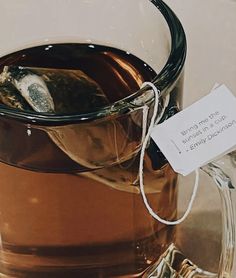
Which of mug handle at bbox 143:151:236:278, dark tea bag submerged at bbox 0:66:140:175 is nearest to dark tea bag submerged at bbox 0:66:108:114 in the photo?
dark tea bag submerged at bbox 0:66:140:175

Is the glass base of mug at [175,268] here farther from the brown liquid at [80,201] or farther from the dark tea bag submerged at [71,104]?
the dark tea bag submerged at [71,104]

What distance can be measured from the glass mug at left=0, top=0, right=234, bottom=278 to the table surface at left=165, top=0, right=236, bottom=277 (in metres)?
0.03

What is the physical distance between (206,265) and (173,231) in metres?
0.04

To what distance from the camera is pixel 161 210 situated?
65cm

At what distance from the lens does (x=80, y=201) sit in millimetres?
603

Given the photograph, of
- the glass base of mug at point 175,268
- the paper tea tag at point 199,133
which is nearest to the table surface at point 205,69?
the glass base of mug at point 175,268

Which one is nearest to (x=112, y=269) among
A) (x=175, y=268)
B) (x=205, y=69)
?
(x=175, y=268)

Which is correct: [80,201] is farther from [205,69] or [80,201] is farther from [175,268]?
[205,69]

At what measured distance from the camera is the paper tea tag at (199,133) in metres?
0.57

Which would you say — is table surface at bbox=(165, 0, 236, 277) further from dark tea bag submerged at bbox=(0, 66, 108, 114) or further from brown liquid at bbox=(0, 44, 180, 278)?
dark tea bag submerged at bbox=(0, 66, 108, 114)

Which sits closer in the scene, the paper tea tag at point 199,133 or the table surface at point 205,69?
the paper tea tag at point 199,133

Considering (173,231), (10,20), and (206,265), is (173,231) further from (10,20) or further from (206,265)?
(10,20)

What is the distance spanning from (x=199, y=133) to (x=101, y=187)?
81mm

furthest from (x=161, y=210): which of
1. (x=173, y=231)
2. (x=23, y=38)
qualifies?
(x=23, y=38)
